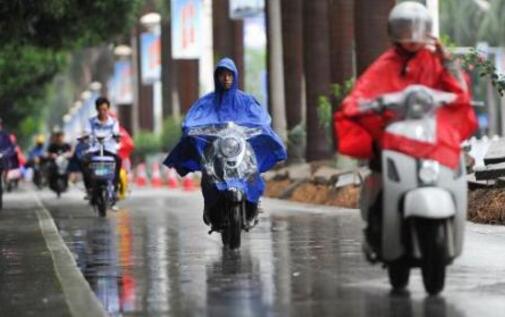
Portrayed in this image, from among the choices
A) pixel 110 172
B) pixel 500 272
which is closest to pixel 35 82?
pixel 110 172

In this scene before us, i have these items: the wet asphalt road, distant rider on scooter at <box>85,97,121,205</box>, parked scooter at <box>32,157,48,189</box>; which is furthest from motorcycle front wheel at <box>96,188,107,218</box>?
parked scooter at <box>32,157,48,189</box>

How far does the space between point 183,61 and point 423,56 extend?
46349 millimetres

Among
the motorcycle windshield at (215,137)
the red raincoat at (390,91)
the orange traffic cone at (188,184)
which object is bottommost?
the orange traffic cone at (188,184)

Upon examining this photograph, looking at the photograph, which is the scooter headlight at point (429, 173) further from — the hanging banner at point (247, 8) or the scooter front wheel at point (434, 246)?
the hanging banner at point (247, 8)

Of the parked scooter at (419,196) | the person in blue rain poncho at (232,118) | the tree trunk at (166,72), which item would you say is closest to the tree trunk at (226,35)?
the tree trunk at (166,72)

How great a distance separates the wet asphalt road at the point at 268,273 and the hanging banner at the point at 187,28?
20695mm

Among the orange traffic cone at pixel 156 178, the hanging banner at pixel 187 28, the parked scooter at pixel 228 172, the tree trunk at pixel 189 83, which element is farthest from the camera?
the tree trunk at pixel 189 83

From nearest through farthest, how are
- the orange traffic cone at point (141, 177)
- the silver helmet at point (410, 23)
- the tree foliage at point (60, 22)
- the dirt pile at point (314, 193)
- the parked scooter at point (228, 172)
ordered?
the silver helmet at point (410, 23) → the parked scooter at point (228, 172) → the dirt pile at point (314, 193) → the tree foliage at point (60, 22) → the orange traffic cone at point (141, 177)

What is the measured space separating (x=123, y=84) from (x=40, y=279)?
173 feet

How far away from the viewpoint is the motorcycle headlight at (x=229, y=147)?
531 inches

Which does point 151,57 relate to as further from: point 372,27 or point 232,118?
point 232,118

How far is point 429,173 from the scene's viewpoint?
29.7 feet

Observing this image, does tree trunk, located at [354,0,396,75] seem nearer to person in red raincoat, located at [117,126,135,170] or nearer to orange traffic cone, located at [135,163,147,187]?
person in red raincoat, located at [117,126,135,170]

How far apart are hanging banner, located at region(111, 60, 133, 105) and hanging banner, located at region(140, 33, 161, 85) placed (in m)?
7.16
